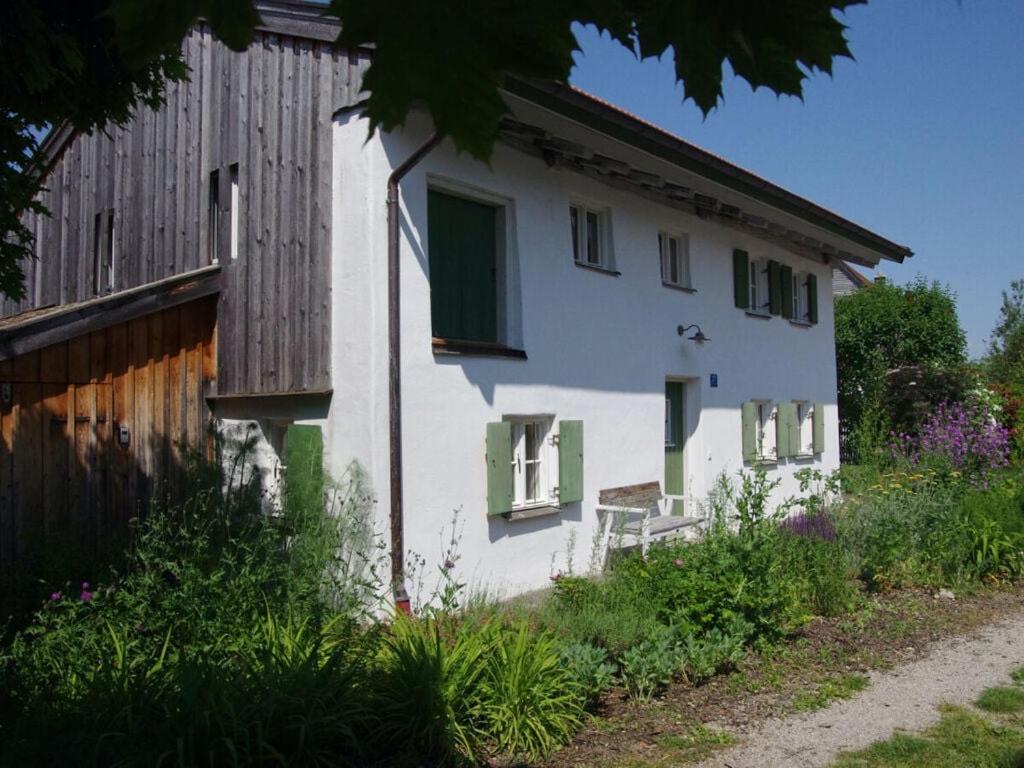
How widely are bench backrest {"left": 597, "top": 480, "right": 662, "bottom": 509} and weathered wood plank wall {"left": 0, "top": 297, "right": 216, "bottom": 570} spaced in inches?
167

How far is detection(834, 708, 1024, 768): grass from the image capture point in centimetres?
438

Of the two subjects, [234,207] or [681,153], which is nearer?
[234,207]

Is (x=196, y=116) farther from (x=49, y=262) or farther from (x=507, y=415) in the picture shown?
(x=507, y=415)

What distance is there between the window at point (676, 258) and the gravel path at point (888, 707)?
567 centimetres

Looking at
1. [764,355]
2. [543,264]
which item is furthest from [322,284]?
[764,355]

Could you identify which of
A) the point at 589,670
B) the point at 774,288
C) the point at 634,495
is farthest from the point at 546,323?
the point at 774,288

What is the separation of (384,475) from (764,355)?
7.42 metres

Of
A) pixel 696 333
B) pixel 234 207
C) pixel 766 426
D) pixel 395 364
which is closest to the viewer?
pixel 395 364

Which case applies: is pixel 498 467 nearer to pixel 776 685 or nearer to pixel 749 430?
pixel 776 685

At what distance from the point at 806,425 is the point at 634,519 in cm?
561

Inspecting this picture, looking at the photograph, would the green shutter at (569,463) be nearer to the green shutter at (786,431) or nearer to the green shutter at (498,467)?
the green shutter at (498,467)

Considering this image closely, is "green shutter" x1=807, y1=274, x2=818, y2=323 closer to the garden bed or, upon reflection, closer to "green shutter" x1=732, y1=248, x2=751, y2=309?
"green shutter" x1=732, y1=248, x2=751, y2=309

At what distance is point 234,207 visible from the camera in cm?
856

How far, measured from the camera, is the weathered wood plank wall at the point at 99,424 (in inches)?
289
